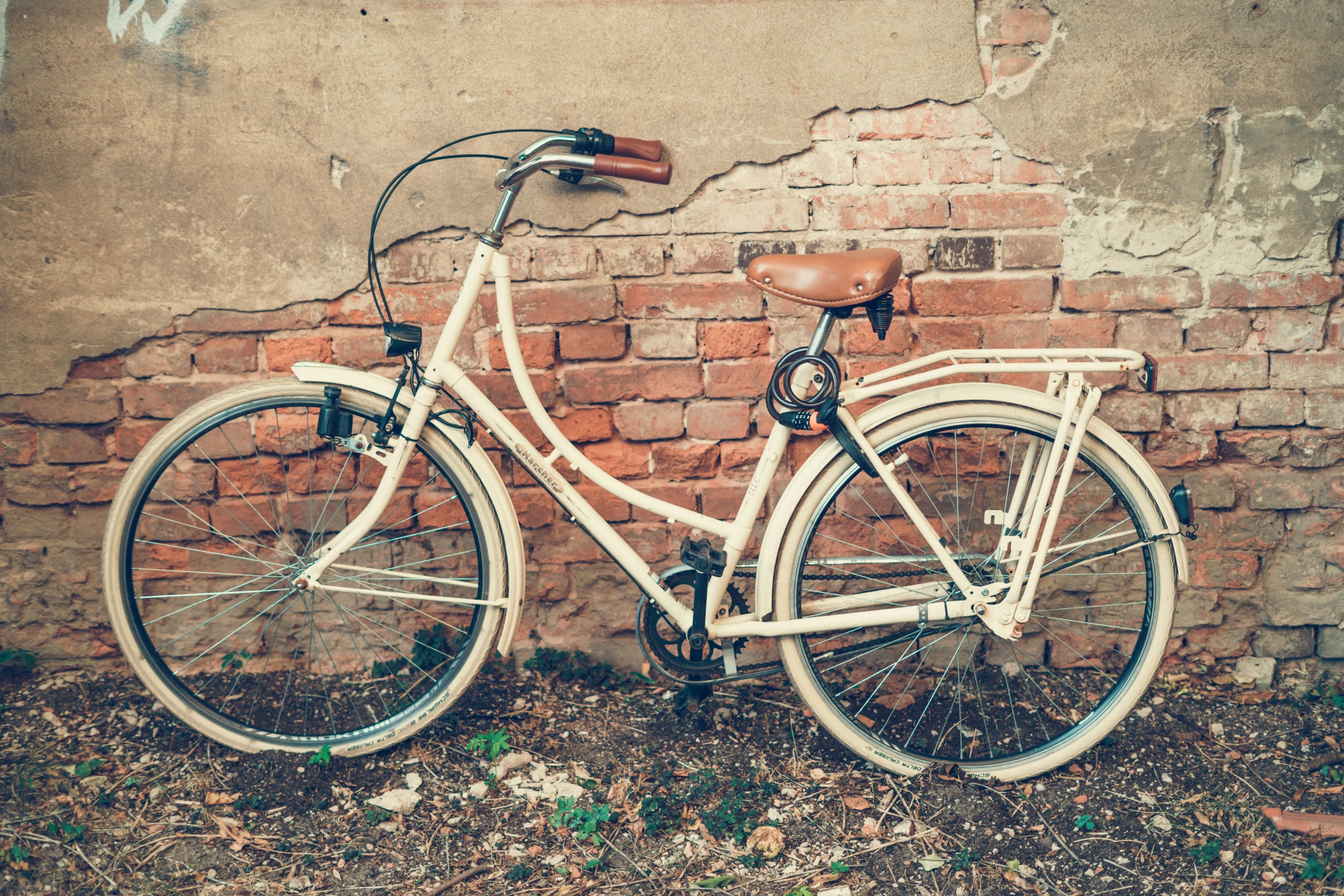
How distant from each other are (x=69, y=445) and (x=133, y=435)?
0.59 feet

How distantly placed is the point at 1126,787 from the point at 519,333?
6.33 feet

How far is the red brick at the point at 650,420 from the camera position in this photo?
7.97 feet

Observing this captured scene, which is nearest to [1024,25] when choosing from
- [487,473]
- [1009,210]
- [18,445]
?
[1009,210]

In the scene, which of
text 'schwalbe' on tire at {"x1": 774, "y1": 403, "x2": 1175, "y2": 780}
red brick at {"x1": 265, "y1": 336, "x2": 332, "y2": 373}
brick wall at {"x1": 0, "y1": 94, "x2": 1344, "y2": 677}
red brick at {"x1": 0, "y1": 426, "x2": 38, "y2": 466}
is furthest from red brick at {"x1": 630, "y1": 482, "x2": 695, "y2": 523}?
Result: red brick at {"x1": 0, "y1": 426, "x2": 38, "y2": 466}

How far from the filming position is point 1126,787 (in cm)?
212

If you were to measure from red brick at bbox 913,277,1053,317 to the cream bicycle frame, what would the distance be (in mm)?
251

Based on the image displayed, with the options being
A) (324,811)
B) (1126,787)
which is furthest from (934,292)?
(324,811)

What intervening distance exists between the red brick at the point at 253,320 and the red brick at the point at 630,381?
711mm

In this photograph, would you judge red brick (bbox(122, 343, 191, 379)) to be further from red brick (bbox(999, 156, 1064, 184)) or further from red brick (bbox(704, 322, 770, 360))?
red brick (bbox(999, 156, 1064, 184))

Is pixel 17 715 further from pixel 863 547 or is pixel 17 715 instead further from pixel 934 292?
pixel 934 292

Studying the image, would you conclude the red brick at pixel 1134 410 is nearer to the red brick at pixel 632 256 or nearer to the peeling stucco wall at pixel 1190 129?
the peeling stucco wall at pixel 1190 129

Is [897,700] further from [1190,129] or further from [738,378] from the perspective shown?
[1190,129]

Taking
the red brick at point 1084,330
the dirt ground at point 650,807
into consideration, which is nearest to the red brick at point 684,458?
the dirt ground at point 650,807

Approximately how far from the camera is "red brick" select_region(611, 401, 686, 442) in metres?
2.43
